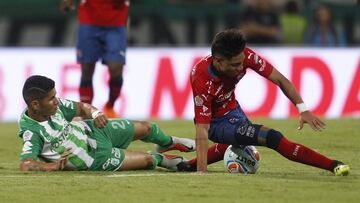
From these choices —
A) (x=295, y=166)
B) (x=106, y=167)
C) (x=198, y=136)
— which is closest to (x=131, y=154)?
(x=106, y=167)

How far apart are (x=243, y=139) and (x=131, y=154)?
53.7 inches

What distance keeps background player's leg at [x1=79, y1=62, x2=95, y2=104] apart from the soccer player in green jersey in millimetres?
4044

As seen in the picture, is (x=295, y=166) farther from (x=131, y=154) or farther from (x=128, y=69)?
(x=128, y=69)

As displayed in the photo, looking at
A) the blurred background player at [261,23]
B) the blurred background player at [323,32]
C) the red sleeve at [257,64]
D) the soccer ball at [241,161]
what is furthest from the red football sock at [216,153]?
the blurred background player at [323,32]

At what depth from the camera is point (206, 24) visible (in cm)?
2125

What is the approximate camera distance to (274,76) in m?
10.6

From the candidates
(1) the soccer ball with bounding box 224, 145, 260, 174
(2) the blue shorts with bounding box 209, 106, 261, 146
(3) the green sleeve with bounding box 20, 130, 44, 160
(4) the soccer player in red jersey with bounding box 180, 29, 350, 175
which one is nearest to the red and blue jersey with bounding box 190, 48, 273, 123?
(4) the soccer player in red jersey with bounding box 180, 29, 350, 175

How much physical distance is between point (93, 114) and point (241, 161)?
1.56 meters

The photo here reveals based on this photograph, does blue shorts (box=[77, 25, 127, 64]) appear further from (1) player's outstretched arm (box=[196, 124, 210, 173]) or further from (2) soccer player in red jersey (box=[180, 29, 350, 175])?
(1) player's outstretched arm (box=[196, 124, 210, 173])

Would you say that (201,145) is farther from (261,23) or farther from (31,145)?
(261,23)

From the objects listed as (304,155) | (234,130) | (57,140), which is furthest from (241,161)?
(57,140)

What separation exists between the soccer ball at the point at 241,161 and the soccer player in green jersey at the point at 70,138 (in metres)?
0.61

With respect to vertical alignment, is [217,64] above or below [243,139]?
above

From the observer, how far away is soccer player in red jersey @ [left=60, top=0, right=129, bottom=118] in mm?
15648
